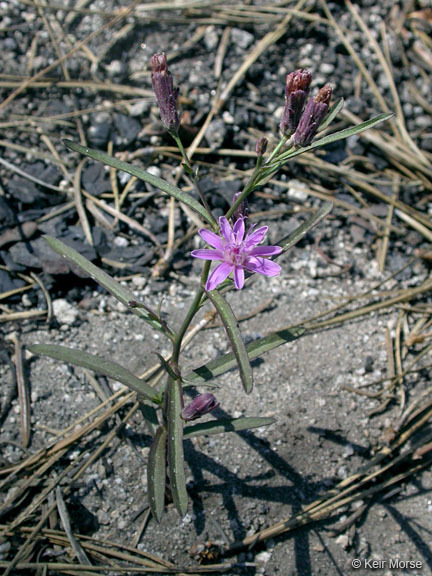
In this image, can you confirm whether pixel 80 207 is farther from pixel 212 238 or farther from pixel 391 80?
pixel 391 80

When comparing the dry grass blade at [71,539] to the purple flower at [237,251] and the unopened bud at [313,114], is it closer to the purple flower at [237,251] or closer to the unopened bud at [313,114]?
the purple flower at [237,251]

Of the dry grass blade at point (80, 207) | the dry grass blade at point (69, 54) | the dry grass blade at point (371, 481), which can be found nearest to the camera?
the dry grass blade at point (371, 481)

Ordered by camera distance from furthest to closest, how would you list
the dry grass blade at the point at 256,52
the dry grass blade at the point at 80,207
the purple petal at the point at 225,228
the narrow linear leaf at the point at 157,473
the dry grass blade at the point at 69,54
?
1. the dry grass blade at the point at 256,52
2. the dry grass blade at the point at 69,54
3. the dry grass blade at the point at 80,207
4. the narrow linear leaf at the point at 157,473
5. the purple petal at the point at 225,228

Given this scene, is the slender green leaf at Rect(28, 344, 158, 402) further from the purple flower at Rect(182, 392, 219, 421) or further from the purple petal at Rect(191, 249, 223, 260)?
the purple petal at Rect(191, 249, 223, 260)

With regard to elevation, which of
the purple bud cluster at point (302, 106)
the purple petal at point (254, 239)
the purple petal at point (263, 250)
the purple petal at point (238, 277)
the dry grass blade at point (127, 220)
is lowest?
the purple petal at point (238, 277)

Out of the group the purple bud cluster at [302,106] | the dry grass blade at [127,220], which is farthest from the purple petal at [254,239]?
the dry grass blade at [127,220]

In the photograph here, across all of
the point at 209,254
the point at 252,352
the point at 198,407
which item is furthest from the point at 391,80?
A: the point at 198,407

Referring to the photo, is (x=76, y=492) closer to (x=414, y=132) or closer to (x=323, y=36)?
(x=414, y=132)

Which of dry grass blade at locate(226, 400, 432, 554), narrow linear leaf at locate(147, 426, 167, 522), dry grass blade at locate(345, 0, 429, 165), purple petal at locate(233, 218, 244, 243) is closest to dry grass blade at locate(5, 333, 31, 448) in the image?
narrow linear leaf at locate(147, 426, 167, 522)
